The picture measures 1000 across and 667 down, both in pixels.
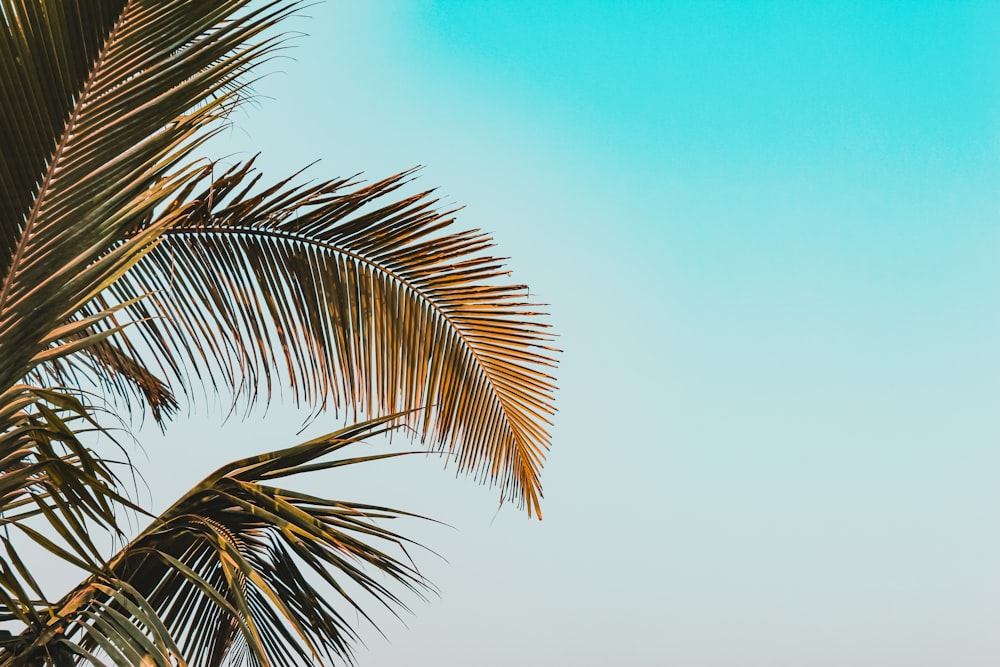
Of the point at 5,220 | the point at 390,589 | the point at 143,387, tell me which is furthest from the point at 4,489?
the point at 143,387

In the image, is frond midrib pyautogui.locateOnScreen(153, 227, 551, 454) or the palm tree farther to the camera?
frond midrib pyautogui.locateOnScreen(153, 227, 551, 454)

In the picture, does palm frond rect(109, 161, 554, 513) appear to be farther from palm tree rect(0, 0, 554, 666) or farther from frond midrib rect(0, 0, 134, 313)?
frond midrib rect(0, 0, 134, 313)

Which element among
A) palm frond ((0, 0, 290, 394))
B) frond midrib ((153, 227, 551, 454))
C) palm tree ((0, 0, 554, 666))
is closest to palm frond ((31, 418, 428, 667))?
palm tree ((0, 0, 554, 666))

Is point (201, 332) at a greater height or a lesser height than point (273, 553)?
greater

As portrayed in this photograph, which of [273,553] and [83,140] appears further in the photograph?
[273,553]

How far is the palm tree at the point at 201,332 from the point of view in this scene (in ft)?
4.68

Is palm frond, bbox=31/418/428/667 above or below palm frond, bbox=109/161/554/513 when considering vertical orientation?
below

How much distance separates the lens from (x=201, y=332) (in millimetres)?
2916

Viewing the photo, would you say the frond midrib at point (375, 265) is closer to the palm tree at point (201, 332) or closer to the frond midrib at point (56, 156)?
the palm tree at point (201, 332)

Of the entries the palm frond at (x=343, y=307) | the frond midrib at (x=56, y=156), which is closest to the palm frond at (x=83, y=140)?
the frond midrib at (x=56, y=156)

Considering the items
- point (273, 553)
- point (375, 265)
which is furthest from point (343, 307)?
point (273, 553)

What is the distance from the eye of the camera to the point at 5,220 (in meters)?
1.44

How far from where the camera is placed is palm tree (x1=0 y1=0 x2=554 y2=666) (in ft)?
4.68

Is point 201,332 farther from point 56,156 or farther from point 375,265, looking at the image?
point 56,156
